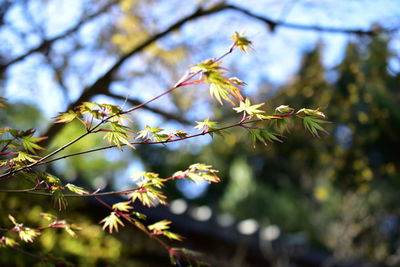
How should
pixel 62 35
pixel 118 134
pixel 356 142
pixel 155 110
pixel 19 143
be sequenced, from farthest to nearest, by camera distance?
pixel 356 142 → pixel 62 35 → pixel 155 110 → pixel 19 143 → pixel 118 134

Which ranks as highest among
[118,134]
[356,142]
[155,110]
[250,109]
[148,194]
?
[356,142]

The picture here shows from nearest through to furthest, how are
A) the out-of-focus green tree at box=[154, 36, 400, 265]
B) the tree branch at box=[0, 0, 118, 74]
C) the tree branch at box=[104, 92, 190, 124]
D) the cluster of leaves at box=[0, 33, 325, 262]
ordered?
the cluster of leaves at box=[0, 33, 325, 262] → the tree branch at box=[104, 92, 190, 124] → the tree branch at box=[0, 0, 118, 74] → the out-of-focus green tree at box=[154, 36, 400, 265]

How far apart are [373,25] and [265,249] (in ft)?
10.7

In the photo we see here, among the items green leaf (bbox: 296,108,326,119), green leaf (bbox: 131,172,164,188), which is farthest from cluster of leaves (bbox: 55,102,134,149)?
green leaf (bbox: 296,108,326,119)

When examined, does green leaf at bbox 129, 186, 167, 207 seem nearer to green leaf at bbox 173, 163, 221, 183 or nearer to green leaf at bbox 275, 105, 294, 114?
green leaf at bbox 173, 163, 221, 183

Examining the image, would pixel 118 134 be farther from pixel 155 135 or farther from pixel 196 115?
pixel 196 115

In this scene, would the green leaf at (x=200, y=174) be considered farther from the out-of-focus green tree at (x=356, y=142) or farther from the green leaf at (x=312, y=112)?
the out-of-focus green tree at (x=356, y=142)

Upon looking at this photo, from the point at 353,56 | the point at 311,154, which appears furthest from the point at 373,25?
the point at 311,154

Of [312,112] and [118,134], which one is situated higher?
[312,112]

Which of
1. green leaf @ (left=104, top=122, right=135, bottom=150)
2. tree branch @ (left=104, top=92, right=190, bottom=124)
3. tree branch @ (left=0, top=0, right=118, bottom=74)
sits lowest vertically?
green leaf @ (left=104, top=122, right=135, bottom=150)

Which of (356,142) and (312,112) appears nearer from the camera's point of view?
(312,112)

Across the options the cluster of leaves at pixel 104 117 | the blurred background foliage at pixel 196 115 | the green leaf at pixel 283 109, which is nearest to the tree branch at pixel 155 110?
the blurred background foliage at pixel 196 115

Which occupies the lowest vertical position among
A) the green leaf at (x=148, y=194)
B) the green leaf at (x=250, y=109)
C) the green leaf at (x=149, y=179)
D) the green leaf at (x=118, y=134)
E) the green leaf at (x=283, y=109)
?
the green leaf at (x=148, y=194)

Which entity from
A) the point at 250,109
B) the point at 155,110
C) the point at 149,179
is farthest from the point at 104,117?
the point at 155,110
